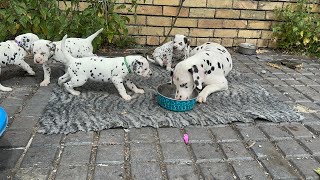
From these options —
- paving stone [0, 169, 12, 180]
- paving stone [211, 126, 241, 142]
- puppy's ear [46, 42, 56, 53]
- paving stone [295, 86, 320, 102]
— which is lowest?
paving stone [0, 169, 12, 180]

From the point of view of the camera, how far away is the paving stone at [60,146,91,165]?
8.82 ft

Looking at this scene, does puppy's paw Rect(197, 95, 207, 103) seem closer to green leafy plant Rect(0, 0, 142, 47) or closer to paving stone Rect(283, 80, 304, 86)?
paving stone Rect(283, 80, 304, 86)

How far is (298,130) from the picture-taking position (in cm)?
343

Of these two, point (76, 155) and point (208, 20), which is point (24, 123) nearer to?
point (76, 155)

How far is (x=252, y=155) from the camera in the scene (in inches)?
116

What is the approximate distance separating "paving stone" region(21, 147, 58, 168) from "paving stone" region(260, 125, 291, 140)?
2.14 m

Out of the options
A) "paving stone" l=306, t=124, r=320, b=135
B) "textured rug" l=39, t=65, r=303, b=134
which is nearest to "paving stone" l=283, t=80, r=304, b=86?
"textured rug" l=39, t=65, r=303, b=134

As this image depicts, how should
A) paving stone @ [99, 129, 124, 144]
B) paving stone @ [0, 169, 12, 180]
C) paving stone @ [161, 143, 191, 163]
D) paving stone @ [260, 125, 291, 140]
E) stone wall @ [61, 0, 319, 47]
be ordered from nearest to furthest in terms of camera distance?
paving stone @ [0, 169, 12, 180], paving stone @ [161, 143, 191, 163], paving stone @ [99, 129, 124, 144], paving stone @ [260, 125, 291, 140], stone wall @ [61, 0, 319, 47]

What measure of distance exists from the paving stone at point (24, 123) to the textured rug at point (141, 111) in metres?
0.10

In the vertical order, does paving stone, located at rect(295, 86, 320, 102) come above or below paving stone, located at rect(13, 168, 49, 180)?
above

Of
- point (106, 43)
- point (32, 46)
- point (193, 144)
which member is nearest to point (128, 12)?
point (106, 43)

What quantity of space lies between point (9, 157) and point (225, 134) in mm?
2055

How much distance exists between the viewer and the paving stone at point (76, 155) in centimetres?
269

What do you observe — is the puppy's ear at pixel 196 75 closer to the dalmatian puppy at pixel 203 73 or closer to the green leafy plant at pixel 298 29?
the dalmatian puppy at pixel 203 73
